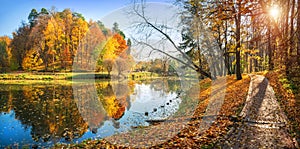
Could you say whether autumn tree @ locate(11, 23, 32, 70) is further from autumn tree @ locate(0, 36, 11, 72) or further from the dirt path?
the dirt path

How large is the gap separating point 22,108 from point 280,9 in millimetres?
13729

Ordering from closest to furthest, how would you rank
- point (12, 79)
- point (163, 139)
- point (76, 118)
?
1. point (163, 139)
2. point (76, 118)
3. point (12, 79)

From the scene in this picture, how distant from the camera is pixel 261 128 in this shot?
546 cm

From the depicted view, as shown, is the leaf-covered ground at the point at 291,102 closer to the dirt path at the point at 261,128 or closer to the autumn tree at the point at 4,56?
the dirt path at the point at 261,128

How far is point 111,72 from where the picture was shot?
36.7 metres

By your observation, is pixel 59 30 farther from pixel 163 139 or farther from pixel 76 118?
pixel 163 139

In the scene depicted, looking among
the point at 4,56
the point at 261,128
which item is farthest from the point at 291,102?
the point at 4,56

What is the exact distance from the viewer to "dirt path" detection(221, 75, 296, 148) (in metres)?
4.54

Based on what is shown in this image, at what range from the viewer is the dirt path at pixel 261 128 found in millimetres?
4543

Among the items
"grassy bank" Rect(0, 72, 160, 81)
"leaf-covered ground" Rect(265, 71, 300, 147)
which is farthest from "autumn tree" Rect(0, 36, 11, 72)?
Answer: "leaf-covered ground" Rect(265, 71, 300, 147)

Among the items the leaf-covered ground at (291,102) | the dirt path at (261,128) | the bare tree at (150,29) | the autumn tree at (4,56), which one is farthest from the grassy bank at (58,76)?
the dirt path at (261,128)

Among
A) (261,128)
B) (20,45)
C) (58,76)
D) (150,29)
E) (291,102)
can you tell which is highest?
(20,45)

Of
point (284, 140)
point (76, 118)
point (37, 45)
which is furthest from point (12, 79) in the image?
point (284, 140)

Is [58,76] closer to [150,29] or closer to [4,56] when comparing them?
[4,56]
